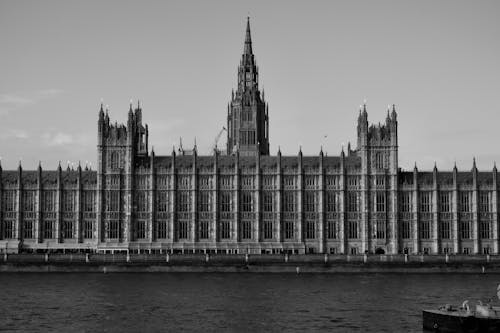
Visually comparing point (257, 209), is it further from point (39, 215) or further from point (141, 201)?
point (39, 215)

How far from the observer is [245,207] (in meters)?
150

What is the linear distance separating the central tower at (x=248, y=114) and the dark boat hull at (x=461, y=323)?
306 ft

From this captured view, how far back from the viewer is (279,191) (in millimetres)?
149500

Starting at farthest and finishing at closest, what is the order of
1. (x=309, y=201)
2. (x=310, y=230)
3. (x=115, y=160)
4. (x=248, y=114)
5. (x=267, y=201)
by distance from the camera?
(x=248, y=114)
(x=115, y=160)
(x=267, y=201)
(x=309, y=201)
(x=310, y=230)

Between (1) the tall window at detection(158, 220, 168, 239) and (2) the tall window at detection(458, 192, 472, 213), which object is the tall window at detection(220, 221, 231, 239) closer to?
(1) the tall window at detection(158, 220, 168, 239)

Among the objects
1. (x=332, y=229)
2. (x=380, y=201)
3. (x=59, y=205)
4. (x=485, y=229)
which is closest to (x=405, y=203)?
(x=380, y=201)

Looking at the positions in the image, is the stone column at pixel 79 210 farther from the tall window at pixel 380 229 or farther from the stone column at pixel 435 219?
the stone column at pixel 435 219

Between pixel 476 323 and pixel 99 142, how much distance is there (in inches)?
3666

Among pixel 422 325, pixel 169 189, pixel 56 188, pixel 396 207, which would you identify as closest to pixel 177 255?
pixel 169 189

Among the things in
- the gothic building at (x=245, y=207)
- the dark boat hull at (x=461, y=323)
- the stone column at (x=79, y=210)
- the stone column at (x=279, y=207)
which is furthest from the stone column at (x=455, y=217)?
the dark boat hull at (x=461, y=323)

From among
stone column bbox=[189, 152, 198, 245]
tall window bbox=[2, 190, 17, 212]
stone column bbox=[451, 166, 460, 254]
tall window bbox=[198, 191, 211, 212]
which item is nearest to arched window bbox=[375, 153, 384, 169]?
stone column bbox=[451, 166, 460, 254]

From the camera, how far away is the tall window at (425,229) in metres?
150

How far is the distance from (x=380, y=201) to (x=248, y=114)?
103 feet

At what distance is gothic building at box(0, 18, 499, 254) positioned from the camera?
148 metres
